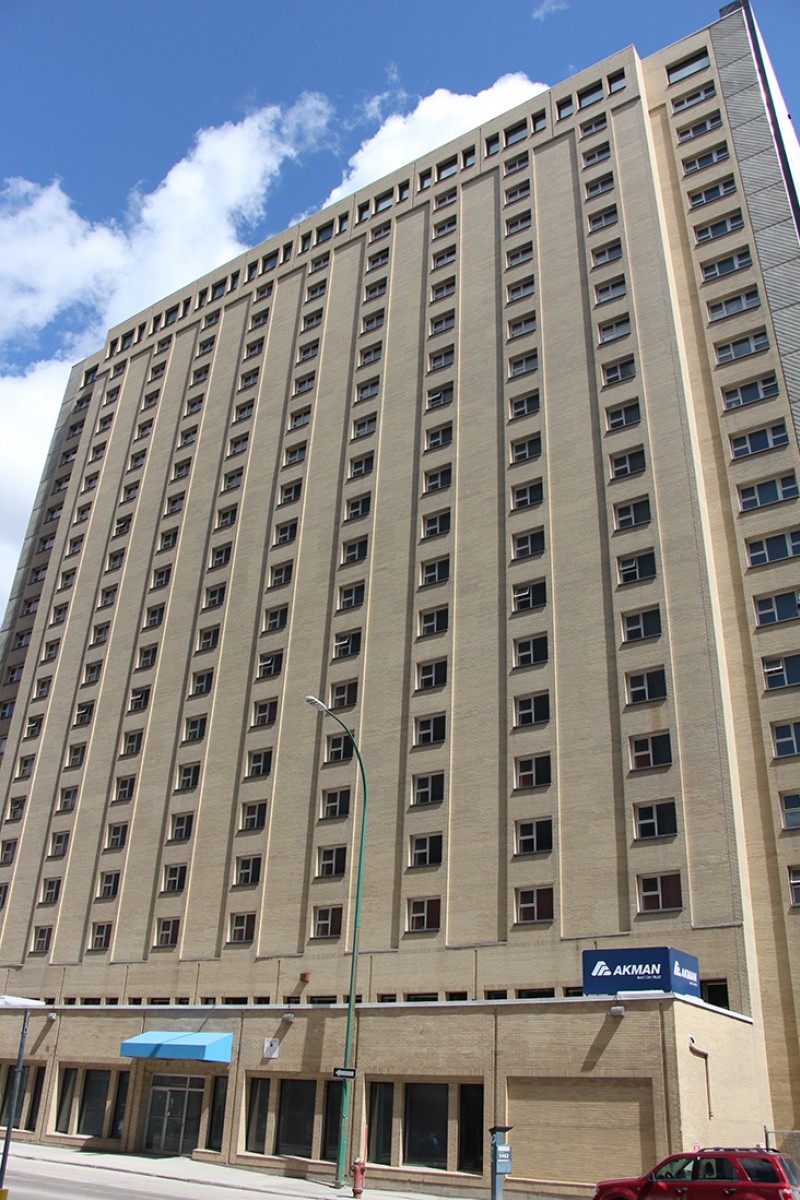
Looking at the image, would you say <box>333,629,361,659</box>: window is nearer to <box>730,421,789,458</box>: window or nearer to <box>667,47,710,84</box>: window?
<box>730,421,789,458</box>: window

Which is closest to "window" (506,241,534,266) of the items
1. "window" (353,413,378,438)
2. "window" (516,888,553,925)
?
"window" (353,413,378,438)

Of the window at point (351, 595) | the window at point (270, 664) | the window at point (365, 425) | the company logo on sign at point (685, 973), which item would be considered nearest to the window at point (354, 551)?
the window at point (351, 595)

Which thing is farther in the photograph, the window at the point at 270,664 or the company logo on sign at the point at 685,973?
the window at the point at 270,664

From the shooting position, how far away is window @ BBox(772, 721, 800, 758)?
3672 centimetres

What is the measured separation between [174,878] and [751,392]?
3638cm

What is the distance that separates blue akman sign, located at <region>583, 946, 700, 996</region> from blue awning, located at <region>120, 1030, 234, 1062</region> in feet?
45.8

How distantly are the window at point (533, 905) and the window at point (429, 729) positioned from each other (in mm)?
7937

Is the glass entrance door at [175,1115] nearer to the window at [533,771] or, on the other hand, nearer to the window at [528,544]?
the window at [533,771]

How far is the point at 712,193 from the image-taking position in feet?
165

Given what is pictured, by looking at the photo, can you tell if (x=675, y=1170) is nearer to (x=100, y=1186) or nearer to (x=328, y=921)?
(x=100, y=1186)

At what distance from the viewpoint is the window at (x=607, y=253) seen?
50.6 meters

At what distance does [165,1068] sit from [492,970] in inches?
509

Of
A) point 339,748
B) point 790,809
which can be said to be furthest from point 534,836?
point 339,748

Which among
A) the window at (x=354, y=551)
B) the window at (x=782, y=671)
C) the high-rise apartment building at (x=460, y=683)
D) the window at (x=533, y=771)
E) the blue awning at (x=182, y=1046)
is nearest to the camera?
the high-rise apartment building at (x=460, y=683)
